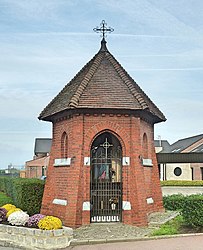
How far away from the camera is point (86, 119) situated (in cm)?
1491

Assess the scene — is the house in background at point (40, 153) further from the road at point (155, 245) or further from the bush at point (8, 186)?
the road at point (155, 245)

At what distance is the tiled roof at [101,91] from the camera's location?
14922 mm

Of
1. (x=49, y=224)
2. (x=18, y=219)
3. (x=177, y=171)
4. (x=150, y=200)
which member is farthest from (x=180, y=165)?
(x=49, y=224)

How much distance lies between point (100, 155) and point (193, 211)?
15.6 feet

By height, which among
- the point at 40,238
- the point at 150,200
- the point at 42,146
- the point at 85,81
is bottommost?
the point at 40,238

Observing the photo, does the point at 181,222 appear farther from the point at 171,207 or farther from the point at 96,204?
the point at 171,207

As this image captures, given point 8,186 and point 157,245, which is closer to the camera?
point 157,245

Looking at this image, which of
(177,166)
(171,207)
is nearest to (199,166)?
(177,166)

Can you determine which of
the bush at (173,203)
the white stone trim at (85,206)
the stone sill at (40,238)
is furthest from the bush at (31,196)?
the bush at (173,203)

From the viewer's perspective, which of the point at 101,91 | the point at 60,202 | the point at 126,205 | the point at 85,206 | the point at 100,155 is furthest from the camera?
the point at 100,155

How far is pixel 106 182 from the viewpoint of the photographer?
52.5 ft

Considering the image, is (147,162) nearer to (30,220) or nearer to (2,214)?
(30,220)

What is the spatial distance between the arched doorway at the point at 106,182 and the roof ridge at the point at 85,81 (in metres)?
2.08

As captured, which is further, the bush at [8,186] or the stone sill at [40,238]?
the bush at [8,186]
